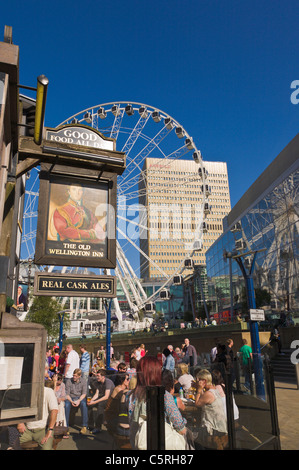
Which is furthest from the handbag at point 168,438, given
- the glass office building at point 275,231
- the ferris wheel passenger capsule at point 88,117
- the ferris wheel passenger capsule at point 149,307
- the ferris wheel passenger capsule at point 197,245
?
the ferris wheel passenger capsule at point 149,307

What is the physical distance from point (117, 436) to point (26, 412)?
861mm

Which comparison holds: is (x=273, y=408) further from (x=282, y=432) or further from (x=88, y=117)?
(x=88, y=117)

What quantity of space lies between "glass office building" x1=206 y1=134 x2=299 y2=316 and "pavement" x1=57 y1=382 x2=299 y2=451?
1360 cm

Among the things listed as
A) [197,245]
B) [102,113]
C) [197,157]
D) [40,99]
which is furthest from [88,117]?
[40,99]

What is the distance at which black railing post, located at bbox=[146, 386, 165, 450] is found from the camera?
3.28 metres

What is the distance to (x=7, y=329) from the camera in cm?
350

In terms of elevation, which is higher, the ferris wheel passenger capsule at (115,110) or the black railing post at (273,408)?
the ferris wheel passenger capsule at (115,110)

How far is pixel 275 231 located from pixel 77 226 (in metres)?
31.3

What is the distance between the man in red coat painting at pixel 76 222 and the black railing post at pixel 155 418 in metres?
2.44

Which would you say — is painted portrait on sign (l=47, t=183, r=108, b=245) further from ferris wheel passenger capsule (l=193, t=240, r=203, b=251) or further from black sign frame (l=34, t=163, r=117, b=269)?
ferris wheel passenger capsule (l=193, t=240, r=203, b=251)

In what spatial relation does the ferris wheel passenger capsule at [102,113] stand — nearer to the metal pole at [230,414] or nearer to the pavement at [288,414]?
the pavement at [288,414]

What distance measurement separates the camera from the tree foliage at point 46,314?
146 feet

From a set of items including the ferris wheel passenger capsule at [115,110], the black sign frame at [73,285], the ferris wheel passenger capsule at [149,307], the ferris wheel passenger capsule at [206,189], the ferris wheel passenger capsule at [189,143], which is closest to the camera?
the black sign frame at [73,285]
